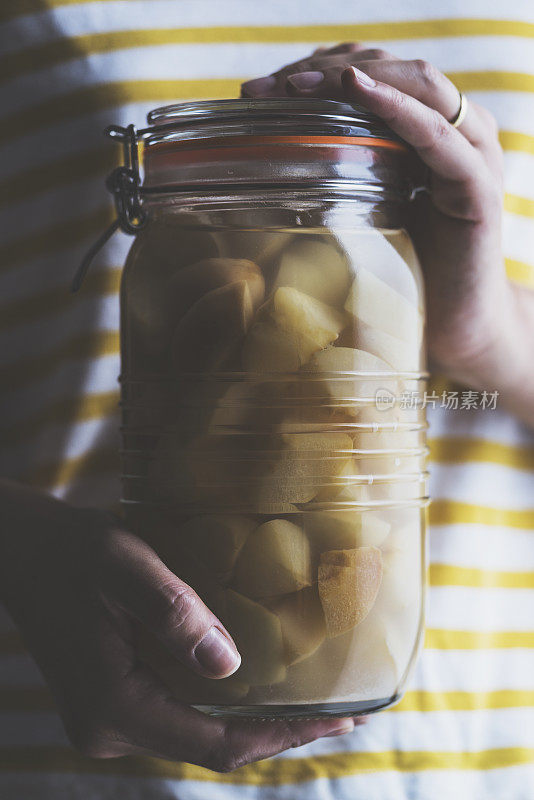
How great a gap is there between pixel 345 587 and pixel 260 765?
0.24m

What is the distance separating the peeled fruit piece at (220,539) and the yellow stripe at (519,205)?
0.36 m

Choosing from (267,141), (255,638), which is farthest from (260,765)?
(267,141)

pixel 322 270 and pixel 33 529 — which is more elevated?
pixel 322 270

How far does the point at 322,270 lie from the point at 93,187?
0.87 feet

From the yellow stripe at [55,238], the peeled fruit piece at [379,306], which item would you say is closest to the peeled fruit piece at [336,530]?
the peeled fruit piece at [379,306]

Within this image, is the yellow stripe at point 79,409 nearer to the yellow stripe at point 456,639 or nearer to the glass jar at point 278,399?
the glass jar at point 278,399

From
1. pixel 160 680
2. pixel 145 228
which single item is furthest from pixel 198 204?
pixel 160 680

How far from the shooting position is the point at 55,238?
2.22ft

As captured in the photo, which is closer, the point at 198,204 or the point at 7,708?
the point at 198,204

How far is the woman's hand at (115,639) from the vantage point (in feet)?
1.50

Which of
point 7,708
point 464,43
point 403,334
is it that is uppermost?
point 464,43

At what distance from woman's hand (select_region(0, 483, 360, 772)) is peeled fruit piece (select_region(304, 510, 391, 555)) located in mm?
69

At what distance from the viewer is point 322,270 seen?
0.48 meters

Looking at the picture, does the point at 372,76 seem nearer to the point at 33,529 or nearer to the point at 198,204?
the point at 198,204
